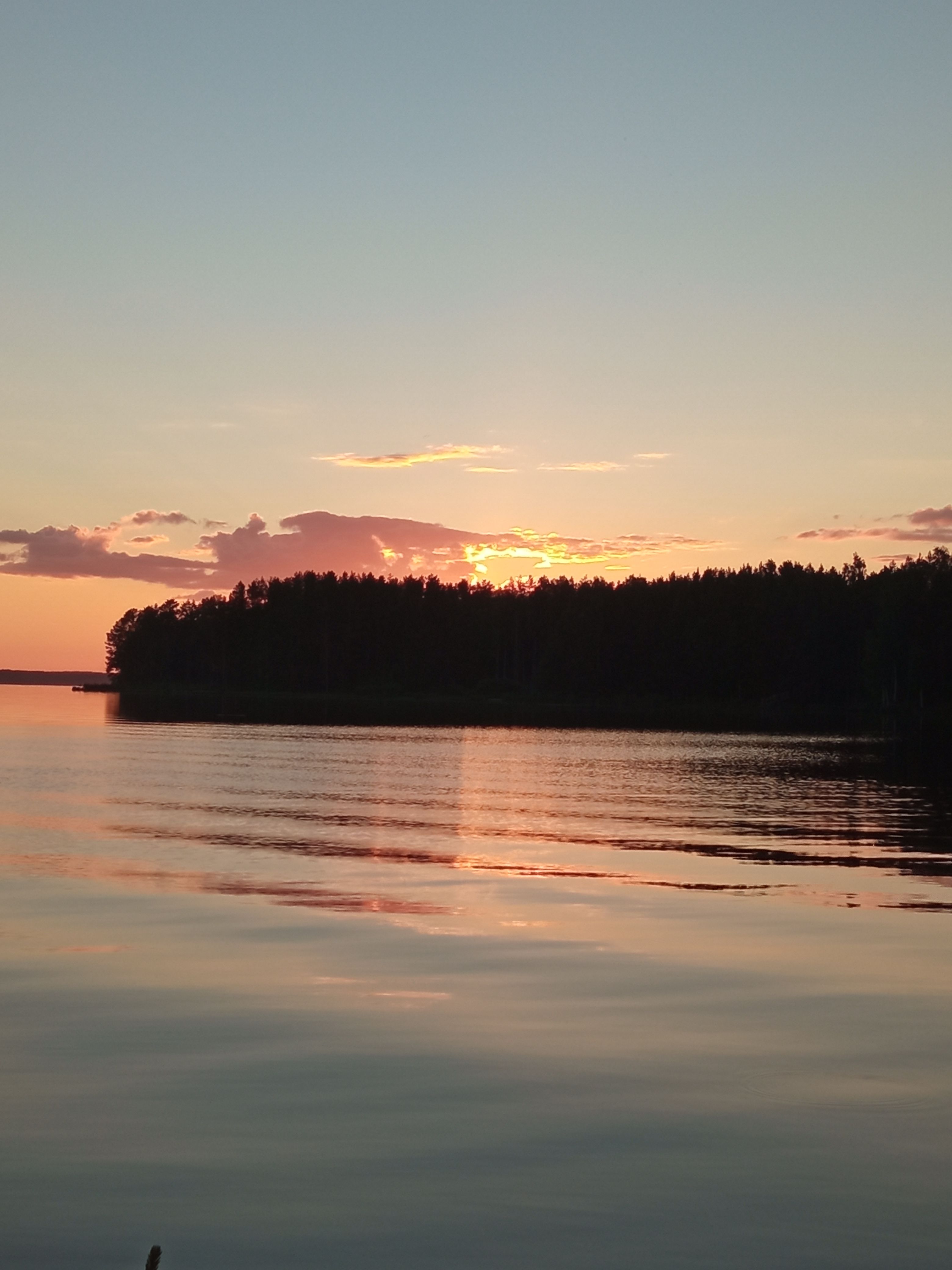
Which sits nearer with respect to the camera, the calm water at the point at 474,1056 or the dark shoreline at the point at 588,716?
the calm water at the point at 474,1056

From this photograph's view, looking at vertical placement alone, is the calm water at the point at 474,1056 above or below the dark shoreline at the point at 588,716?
above

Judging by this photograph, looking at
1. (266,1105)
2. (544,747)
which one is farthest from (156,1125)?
(544,747)

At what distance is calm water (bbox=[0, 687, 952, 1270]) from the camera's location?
8969 millimetres

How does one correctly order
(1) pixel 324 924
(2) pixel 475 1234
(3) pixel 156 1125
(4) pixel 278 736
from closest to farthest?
1. (2) pixel 475 1234
2. (3) pixel 156 1125
3. (1) pixel 324 924
4. (4) pixel 278 736

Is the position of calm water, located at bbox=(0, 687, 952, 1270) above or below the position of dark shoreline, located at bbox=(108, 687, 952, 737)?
above

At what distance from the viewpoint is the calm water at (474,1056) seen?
8969 millimetres

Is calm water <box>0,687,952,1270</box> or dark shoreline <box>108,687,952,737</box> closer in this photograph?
calm water <box>0,687,952,1270</box>

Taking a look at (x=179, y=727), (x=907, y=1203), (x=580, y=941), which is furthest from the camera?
(x=179, y=727)

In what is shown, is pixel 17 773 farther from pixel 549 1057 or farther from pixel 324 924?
pixel 549 1057

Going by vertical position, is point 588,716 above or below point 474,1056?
below

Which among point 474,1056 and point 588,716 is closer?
point 474,1056

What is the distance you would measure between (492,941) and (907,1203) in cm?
1012

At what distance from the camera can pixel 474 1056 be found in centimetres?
1289

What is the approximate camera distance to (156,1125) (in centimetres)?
1071
